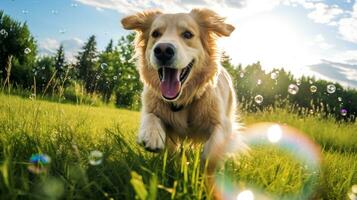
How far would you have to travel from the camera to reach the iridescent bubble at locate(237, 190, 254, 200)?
2.85m

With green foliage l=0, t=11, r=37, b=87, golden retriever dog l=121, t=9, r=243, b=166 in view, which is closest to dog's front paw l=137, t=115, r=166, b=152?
golden retriever dog l=121, t=9, r=243, b=166

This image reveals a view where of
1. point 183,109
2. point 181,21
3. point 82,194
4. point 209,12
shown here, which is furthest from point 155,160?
point 209,12

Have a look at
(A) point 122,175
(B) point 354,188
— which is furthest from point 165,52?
(B) point 354,188

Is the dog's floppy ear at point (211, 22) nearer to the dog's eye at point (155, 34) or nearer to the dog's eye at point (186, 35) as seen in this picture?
the dog's eye at point (186, 35)

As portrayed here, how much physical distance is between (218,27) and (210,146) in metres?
1.81

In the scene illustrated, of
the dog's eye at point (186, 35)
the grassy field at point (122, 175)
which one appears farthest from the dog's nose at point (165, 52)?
the grassy field at point (122, 175)

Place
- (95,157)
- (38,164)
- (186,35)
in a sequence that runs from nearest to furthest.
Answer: (38,164) < (95,157) < (186,35)

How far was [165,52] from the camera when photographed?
450 cm

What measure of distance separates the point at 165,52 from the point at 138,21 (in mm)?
1324

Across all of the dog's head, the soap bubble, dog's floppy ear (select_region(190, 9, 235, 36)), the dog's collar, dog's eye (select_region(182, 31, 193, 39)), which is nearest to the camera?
the soap bubble

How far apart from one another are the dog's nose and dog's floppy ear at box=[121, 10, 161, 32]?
1221 mm

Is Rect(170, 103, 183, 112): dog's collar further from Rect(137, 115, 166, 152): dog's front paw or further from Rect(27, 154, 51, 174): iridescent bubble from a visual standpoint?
Rect(27, 154, 51, 174): iridescent bubble

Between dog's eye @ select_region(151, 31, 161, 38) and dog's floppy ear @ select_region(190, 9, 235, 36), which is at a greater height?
dog's floppy ear @ select_region(190, 9, 235, 36)

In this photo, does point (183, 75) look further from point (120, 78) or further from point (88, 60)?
point (88, 60)
